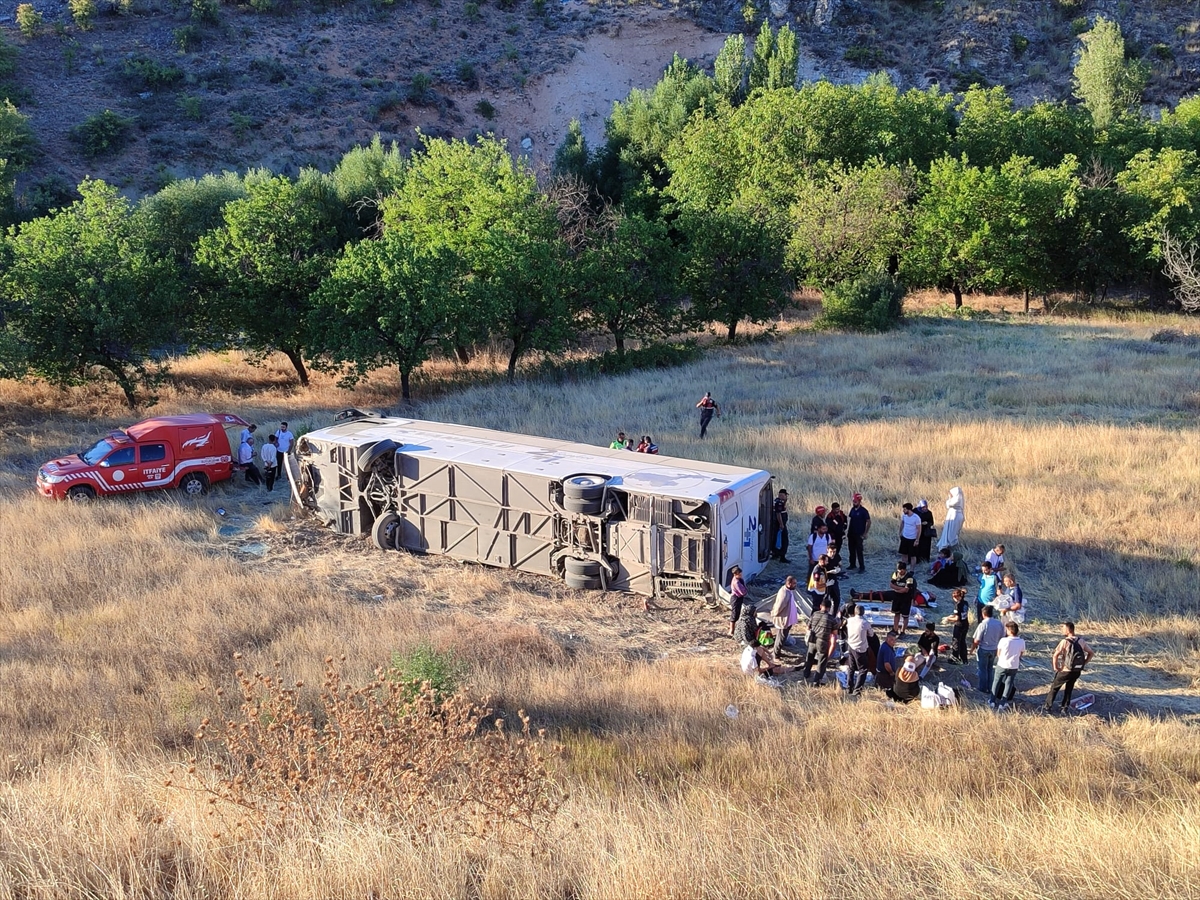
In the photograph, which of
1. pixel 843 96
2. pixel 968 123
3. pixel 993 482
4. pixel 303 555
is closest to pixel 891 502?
→ pixel 993 482

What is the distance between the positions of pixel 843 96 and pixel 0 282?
39.2m

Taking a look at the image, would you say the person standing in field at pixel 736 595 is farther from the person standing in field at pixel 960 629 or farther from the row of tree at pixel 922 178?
the row of tree at pixel 922 178

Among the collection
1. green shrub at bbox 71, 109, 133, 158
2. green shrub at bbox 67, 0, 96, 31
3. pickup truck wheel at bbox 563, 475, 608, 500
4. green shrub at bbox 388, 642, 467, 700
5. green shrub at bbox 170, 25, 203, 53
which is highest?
green shrub at bbox 67, 0, 96, 31

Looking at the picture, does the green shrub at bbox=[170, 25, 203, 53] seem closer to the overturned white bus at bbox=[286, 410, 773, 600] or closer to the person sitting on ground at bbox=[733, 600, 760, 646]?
the overturned white bus at bbox=[286, 410, 773, 600]

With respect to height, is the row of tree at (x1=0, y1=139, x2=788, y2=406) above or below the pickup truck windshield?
above

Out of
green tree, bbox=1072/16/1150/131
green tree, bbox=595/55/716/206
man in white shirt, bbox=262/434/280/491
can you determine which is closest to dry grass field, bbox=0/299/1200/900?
man in white shirt, bbox=262/434/280/491

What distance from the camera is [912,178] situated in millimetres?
44906

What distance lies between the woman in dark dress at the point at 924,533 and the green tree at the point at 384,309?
702 inches

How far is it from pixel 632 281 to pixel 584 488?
21.2 metres

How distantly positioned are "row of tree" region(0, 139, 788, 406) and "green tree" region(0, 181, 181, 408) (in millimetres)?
51

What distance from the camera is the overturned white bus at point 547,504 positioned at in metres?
13.4

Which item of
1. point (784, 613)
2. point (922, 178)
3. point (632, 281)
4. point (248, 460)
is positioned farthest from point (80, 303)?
point (922, 178)

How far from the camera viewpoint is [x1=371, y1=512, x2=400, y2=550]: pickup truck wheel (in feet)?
52.7

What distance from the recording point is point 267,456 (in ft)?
65.0
